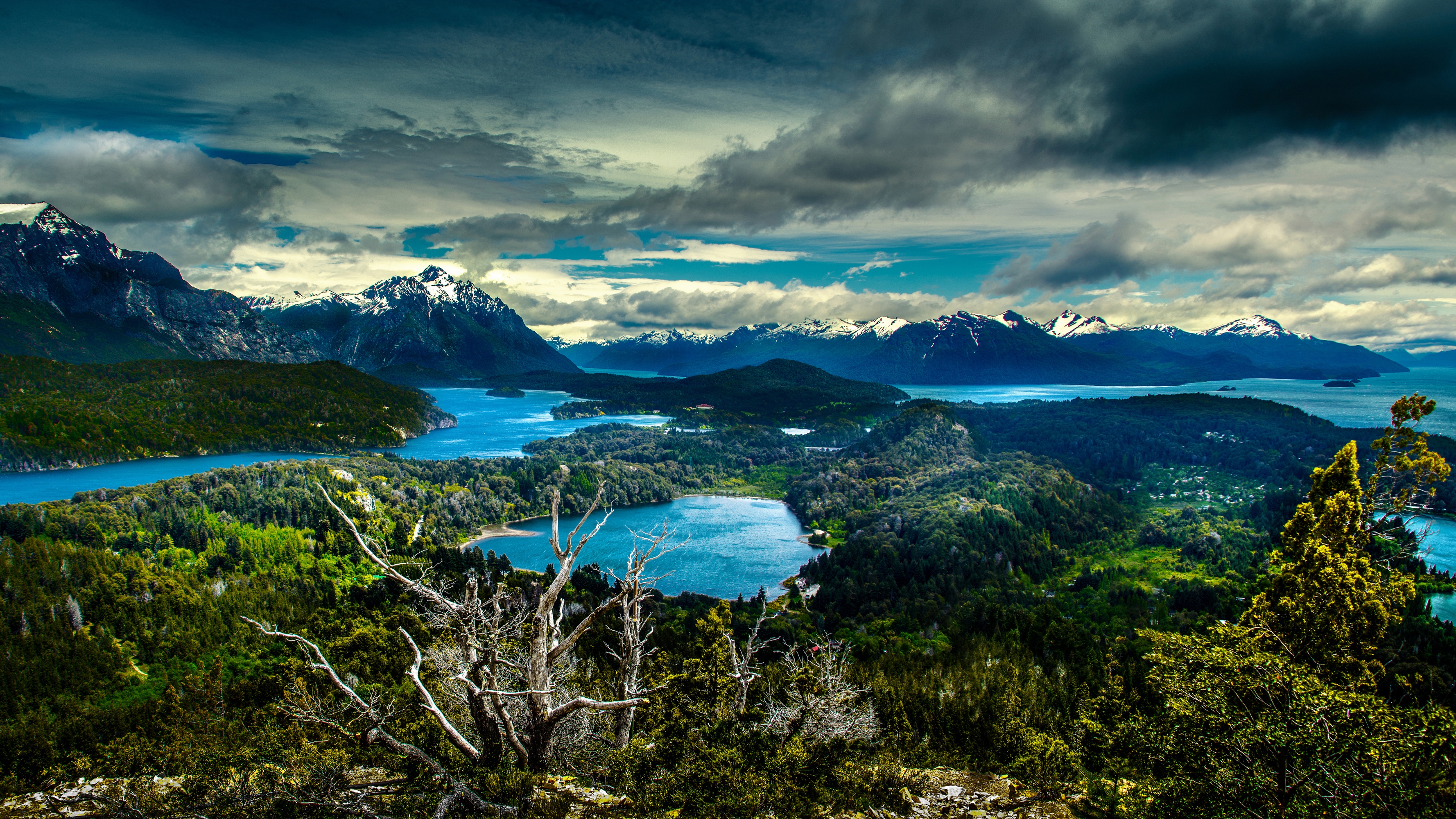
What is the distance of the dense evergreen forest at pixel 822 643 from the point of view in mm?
11336

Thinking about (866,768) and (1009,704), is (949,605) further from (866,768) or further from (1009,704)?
(866,768)

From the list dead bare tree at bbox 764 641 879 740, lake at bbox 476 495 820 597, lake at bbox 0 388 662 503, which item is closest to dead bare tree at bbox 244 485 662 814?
dead bare tree at bbox 764 641 879 740

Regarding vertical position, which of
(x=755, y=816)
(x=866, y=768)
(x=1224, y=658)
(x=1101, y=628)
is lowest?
(x=1101, y=628)

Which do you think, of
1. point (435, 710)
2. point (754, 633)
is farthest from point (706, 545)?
point (435, 710)

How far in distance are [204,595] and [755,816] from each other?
8155 centimetres

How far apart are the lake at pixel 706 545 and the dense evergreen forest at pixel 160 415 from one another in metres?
103

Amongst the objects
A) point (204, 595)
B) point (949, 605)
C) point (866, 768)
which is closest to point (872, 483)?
point (949, 605)

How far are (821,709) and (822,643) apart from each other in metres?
31.9

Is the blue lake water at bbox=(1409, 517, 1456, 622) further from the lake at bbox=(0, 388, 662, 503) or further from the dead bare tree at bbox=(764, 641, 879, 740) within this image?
the lake at bbox=(0, 388, 662, 503)

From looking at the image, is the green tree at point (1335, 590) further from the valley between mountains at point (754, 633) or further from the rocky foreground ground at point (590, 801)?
the rocky foreground ground at point (590, 801)

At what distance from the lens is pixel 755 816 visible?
1137 cm

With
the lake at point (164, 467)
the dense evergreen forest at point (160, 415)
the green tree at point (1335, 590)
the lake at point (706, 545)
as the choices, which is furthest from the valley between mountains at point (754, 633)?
the lake at point (164, 467)

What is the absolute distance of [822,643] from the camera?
1917 inches

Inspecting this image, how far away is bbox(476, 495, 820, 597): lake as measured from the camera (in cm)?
7750
